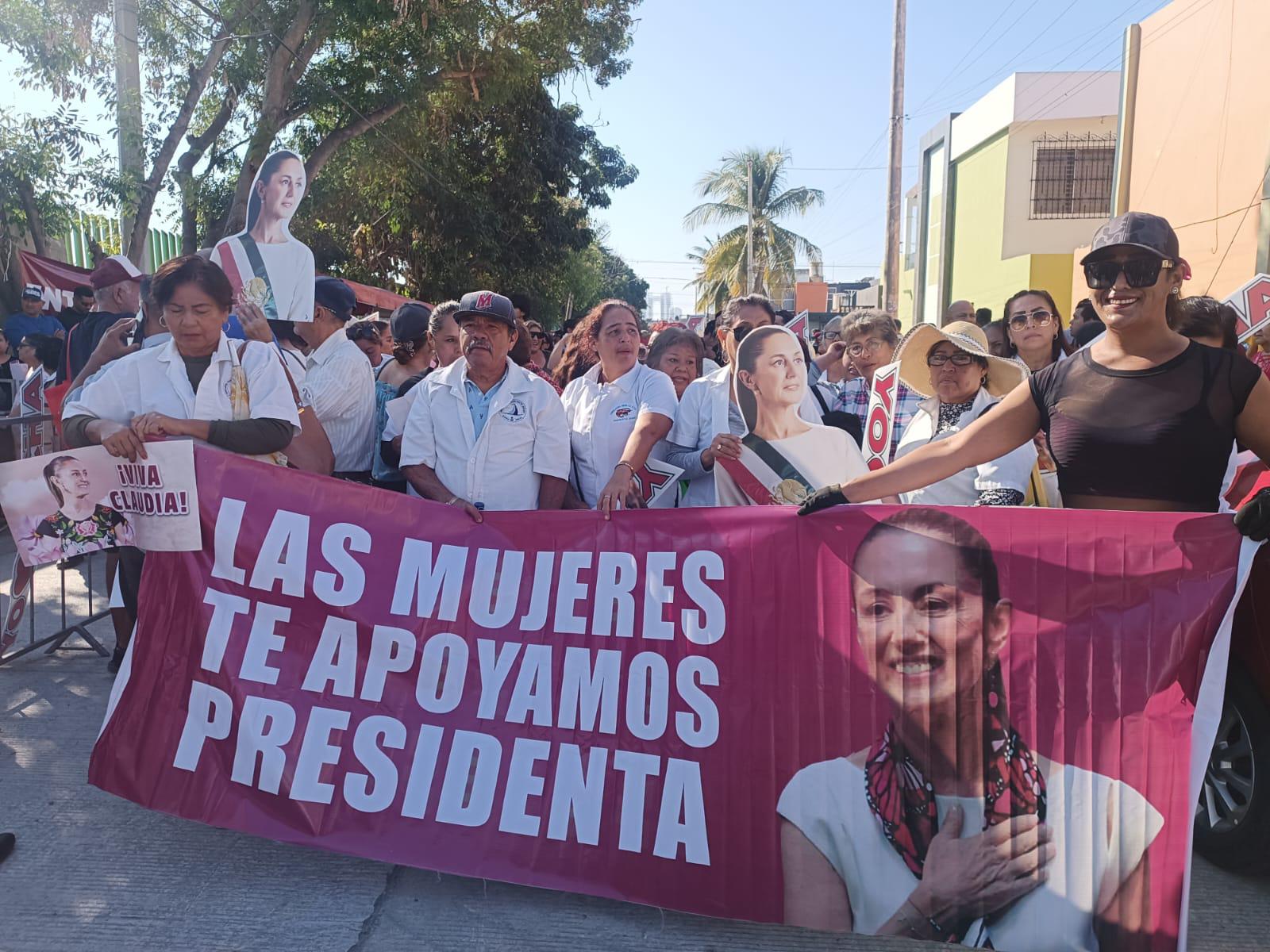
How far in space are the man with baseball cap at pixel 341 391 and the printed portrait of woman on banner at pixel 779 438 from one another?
1958 mm

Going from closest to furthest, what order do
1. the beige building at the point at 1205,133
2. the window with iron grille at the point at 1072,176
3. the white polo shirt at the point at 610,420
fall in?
the white polo shirt at the point at 610,420 → the beige building at the point at 1205,133 → the window with iron grille at the point at 1072,176

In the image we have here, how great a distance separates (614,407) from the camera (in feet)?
14.5

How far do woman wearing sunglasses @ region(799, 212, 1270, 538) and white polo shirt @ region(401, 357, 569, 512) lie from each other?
1.93 meters

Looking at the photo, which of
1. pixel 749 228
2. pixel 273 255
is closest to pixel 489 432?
pixel 273 255

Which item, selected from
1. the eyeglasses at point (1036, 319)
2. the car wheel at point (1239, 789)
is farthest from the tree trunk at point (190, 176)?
the car wheel at point (1239, 789)

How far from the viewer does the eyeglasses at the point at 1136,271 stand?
272cm

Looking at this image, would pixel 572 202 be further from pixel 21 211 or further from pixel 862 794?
pixel 862 794

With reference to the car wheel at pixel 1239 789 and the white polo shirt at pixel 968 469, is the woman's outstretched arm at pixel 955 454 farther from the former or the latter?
the car wheel at pixel 1239 789

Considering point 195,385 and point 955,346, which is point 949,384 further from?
point 195,385

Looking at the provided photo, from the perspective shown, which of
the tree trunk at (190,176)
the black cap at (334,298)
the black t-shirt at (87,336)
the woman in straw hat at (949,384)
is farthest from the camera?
the tree trunk at (190,176)

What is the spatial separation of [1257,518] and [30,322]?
12691mm

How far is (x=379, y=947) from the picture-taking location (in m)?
2.78

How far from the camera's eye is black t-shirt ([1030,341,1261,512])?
266cm

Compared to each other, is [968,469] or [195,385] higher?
[195,385]
